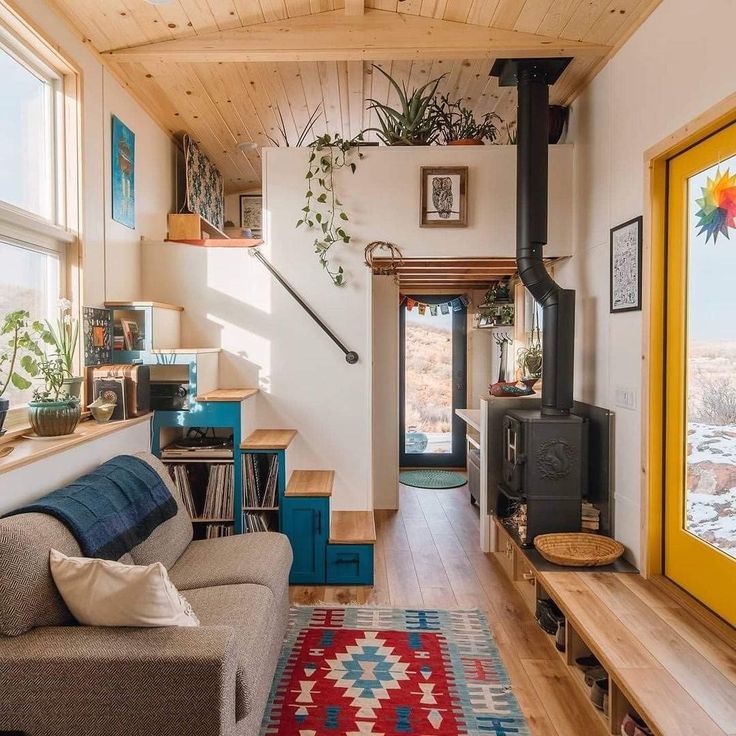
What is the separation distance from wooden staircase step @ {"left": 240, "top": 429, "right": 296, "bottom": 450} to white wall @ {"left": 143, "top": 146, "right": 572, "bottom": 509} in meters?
0.07

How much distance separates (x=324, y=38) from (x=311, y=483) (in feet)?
8.15

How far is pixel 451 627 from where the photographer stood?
113 inches

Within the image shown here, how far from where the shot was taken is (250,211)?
6098 mm

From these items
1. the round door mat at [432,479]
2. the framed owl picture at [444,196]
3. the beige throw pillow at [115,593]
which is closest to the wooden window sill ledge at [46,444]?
the beige throw pillow at [115,593]

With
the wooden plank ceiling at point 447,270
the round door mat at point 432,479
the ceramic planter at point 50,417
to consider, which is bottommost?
the round door mat at point 432,479

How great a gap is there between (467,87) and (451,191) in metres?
0.88

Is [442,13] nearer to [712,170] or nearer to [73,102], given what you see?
[712,170]

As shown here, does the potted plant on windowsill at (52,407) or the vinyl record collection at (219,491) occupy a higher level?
the potted plant on windowsill at (52,407)

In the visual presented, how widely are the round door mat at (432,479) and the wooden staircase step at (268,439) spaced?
2334 mm

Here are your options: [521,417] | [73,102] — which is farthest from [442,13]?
[521,417]

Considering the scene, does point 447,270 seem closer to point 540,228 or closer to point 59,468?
point 540,228

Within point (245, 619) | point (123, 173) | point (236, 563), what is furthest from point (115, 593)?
point (123, 173)

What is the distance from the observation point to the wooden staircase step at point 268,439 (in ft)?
11.3

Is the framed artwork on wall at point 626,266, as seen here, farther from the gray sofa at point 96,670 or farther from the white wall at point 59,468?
the white wall at point 59,468
